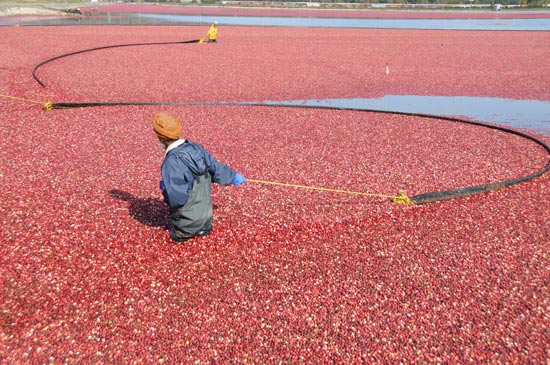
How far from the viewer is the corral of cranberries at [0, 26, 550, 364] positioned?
3.79 m

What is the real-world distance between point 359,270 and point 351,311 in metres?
0.74

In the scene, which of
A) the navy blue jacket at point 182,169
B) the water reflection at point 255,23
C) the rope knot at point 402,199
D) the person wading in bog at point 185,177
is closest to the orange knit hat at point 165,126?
the person wading in bog at point 185,177

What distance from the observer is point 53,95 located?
12.6 m

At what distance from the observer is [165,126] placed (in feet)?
14.8

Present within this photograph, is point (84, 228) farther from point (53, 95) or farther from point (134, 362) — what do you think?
point (53, 95)

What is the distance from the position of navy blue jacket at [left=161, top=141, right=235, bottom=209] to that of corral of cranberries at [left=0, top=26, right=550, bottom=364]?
840 mm

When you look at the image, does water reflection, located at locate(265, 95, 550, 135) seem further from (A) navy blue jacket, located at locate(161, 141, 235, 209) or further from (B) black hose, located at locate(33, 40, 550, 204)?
(A) navy blue jacket, located at locate(161, 141, 235, 209)

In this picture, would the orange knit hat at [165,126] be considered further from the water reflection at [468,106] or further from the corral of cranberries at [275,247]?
the water reflection at [468,106]

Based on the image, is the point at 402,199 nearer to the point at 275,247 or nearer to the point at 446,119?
the point at 275,247

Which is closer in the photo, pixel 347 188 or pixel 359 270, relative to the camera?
pixel 359 270

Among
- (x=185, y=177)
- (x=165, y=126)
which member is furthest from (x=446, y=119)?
(x=165, y=126)

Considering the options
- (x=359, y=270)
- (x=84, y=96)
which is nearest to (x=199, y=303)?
(x=359, y=270)

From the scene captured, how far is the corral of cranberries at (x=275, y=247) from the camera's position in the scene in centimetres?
379

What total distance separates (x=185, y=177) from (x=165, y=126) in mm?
599
